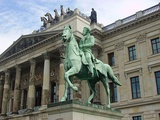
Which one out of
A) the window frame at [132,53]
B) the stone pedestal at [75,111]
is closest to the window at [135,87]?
the window frame at [132,53]

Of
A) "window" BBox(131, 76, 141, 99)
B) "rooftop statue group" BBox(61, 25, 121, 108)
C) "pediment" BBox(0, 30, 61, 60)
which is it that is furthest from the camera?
"pediment" BBox(0, 30, 61, 60)

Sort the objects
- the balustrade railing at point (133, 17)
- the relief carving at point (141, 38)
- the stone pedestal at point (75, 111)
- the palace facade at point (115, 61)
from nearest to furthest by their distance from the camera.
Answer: the stone pedestal at point (75, 111) → the palace facade at point (115, 61) → the relief carving at point (141, 38) → the balustrade railing at point (133, 17)

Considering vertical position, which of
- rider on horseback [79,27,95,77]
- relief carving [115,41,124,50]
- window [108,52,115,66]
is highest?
relief carving [115,41,124,50]

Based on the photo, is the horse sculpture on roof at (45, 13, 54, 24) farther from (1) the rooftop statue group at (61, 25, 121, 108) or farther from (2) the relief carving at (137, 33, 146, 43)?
(1) the rooftop statue group at (61, 25, 121, 108)

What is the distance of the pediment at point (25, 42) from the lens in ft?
122

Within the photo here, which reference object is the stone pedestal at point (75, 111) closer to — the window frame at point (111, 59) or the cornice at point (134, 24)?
the cornice at point (134, 24)

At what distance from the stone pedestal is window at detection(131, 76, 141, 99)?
20917 mm

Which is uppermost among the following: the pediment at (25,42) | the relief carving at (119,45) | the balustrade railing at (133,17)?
the balustrade railing at (133,17)

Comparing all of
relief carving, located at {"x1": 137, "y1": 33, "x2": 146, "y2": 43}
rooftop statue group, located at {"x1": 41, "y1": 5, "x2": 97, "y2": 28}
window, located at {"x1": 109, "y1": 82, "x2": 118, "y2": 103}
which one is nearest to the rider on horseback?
relief carving, located at {"x1": 137, "y1": 33, "x2": 146, "y2": 43}

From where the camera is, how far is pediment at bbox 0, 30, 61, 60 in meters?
37.2

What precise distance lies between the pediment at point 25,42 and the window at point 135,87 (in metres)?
12.5

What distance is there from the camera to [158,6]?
3288cm

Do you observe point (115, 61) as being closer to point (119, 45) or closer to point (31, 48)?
point (119, 45)

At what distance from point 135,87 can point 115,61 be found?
505 cm
